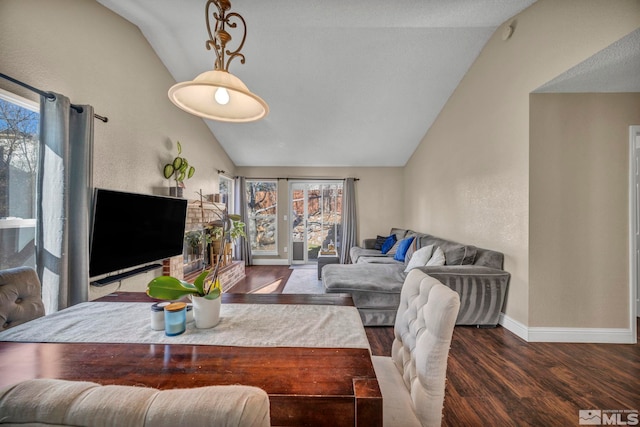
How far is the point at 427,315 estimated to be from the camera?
3.26 feet

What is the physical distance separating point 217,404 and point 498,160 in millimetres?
3299

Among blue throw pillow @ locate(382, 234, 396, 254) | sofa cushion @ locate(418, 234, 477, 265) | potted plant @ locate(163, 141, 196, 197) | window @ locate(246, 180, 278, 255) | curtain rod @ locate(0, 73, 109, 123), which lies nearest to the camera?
curtain rod @ locate(0, 73, 109, 123)

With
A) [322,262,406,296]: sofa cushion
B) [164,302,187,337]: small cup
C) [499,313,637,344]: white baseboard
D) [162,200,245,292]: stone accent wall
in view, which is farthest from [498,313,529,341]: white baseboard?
[162,200,245,292]: stone accent wall

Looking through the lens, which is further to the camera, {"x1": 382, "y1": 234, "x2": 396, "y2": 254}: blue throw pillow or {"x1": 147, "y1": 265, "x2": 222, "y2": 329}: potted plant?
{"x1": 382, "y1": 234, "x2": 396, "y2": 254}: blue throw pillow

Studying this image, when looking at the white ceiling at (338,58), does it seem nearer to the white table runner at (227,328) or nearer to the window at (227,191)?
the window at (227,191)

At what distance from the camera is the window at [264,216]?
5.88 metres

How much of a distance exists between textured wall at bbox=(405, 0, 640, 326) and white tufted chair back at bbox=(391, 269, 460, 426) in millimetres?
1988

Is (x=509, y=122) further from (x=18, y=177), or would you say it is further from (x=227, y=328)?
(x=18, y=177)

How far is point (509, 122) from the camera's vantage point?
2.55m

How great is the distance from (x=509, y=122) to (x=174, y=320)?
3329 mm

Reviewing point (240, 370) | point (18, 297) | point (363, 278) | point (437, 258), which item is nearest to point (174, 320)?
point (240, 370)

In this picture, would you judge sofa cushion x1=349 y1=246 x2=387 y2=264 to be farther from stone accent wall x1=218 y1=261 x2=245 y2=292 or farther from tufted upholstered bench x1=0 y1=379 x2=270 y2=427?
tufted upholstered bench x1=0 y1=379 x2=270 y2=427

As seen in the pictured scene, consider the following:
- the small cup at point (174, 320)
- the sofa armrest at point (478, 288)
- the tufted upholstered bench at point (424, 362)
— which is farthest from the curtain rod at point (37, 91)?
the sofa armrest at point (478, 288)

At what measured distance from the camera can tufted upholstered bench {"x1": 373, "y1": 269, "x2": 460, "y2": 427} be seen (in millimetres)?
922
